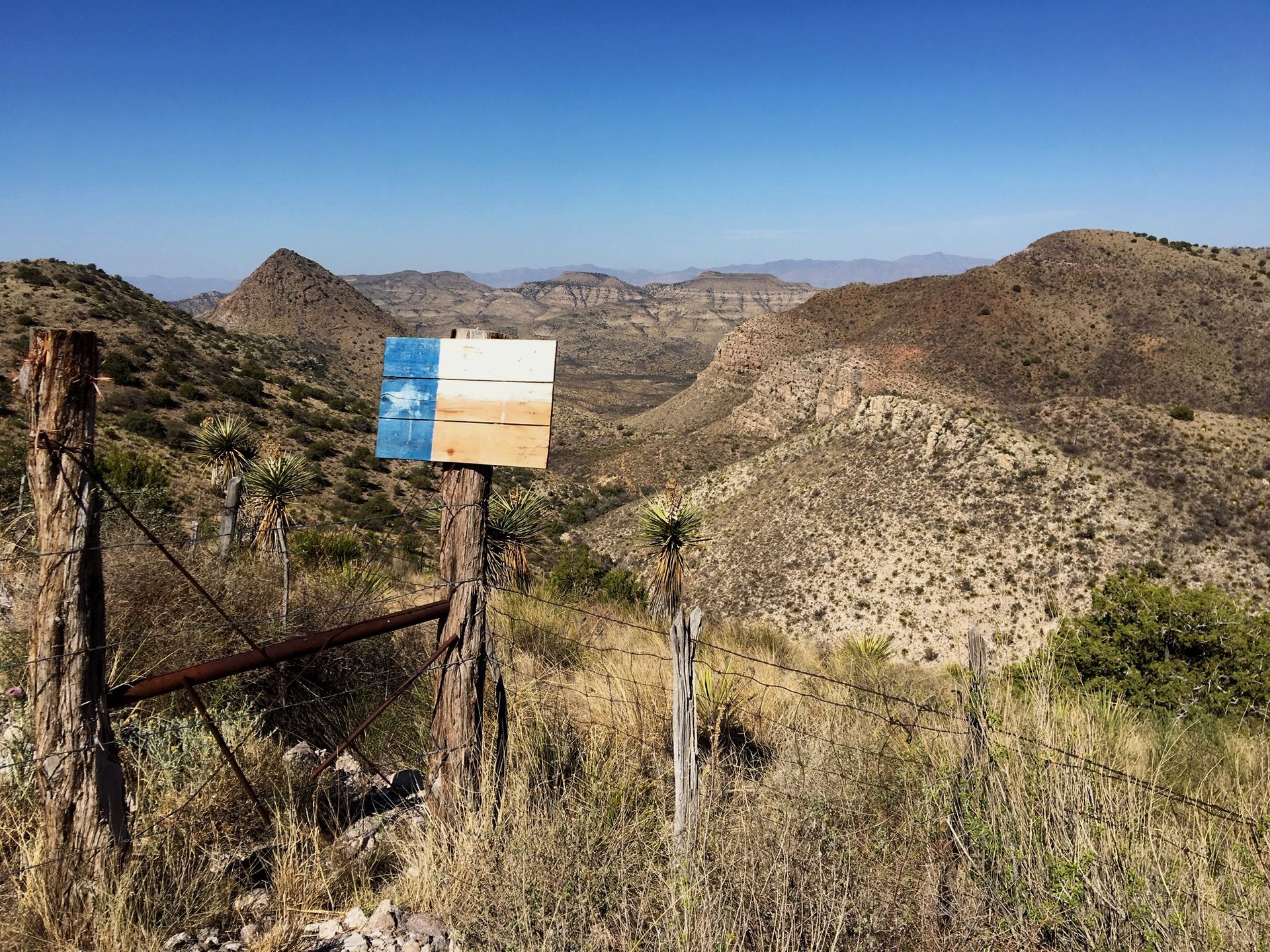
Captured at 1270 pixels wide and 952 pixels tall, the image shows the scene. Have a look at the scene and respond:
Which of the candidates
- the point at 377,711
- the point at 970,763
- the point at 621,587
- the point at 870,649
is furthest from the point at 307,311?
the point at 970,763

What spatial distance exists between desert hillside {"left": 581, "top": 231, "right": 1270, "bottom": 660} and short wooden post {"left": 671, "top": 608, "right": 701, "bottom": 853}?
519 cm

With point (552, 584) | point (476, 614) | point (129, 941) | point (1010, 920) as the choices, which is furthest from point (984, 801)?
point (552, 584)

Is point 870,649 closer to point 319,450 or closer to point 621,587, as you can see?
point 621,587

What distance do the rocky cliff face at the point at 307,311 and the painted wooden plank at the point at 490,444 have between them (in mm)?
70927

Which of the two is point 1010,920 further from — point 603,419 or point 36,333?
point 603,419

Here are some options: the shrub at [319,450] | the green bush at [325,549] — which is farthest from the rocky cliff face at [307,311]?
the green bush at [325,549]

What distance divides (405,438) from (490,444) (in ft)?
1.59

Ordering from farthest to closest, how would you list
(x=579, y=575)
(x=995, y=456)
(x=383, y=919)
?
(x=995, y=456) → (x=579, y=575) → (x=383, y=919)

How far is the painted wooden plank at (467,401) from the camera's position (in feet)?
12.1

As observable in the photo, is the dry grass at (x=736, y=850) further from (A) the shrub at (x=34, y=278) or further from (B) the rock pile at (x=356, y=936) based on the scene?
(A) the shrub at (x=34, y=278)

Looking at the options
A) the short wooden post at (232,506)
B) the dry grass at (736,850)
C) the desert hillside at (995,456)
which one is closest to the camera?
Answer: the dry grass at (736,850)

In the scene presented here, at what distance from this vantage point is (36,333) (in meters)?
2.76

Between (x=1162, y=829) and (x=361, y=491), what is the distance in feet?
83.6

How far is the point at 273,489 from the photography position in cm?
985
